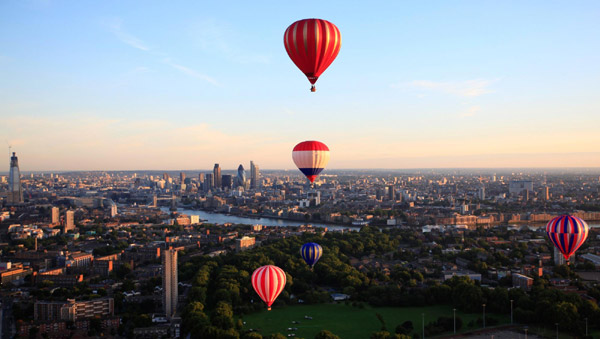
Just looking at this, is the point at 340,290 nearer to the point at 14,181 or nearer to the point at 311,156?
the point at 311,156

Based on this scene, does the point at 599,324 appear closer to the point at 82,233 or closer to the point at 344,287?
the point at 344,287

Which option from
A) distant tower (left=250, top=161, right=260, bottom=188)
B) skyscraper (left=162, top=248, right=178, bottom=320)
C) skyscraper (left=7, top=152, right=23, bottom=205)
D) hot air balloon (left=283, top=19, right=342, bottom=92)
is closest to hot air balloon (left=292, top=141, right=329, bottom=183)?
hot air balloon (left=283, top=19, right=342, bottom=92)

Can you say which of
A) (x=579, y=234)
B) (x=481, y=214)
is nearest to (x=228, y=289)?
(x=579, y=234)

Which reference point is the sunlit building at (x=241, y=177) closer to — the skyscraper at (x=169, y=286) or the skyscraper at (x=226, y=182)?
the skyscraper at (x=226, y=182)

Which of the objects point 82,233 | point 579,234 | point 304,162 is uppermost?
point 304,162

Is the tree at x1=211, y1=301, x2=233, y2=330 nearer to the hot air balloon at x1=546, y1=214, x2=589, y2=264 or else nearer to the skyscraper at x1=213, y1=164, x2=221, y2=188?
the hot air balloon at x1=546, y1=214, x2=589, y2=264

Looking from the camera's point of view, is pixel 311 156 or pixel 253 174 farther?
pixel 253 174

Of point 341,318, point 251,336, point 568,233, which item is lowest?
point 341,318

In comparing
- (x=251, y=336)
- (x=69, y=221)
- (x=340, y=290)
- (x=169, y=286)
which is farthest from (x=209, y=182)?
(x=251, y=336)
